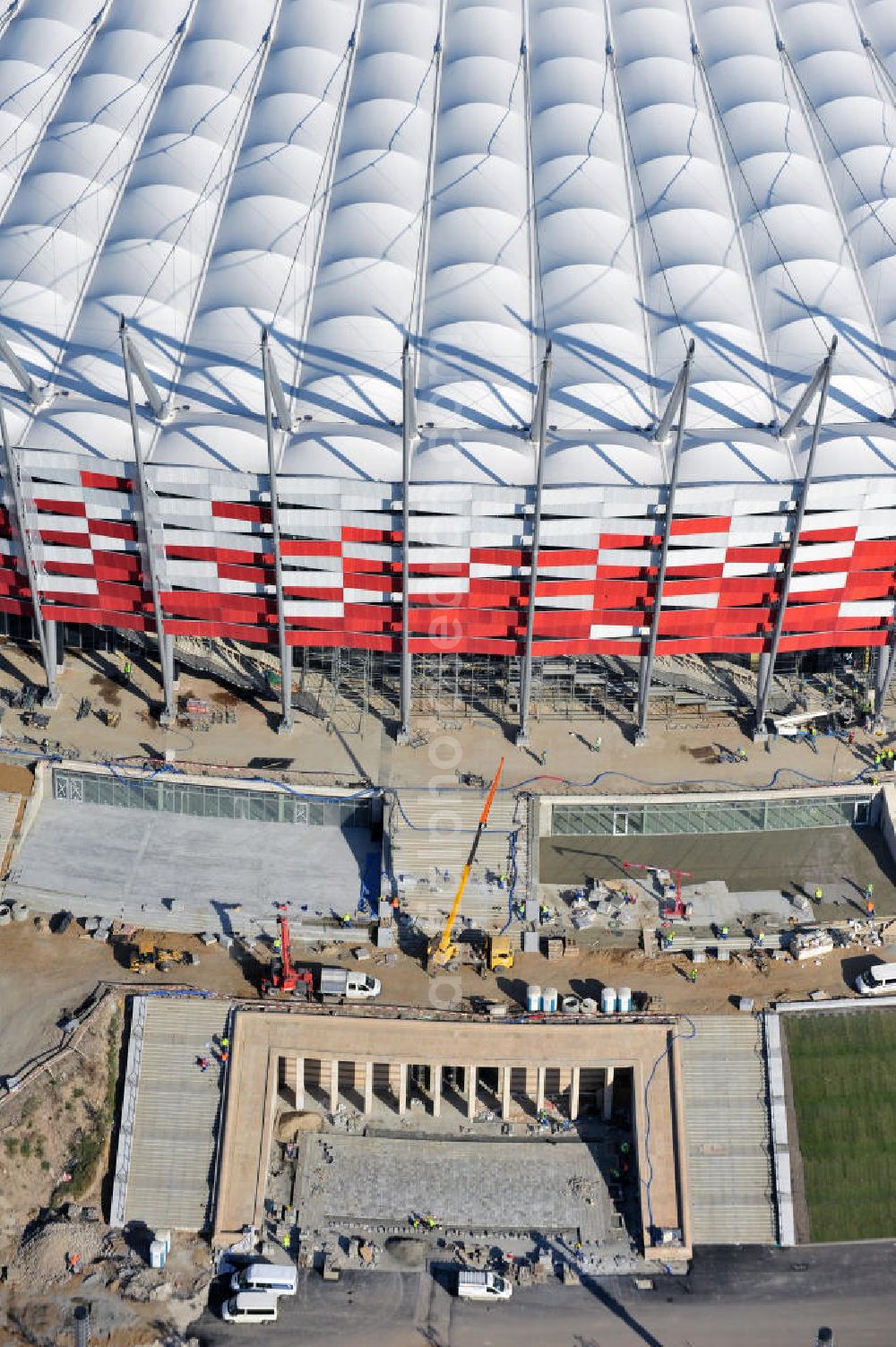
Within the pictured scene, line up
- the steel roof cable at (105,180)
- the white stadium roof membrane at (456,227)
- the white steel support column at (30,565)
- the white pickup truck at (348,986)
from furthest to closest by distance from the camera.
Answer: the steel roof cable at (105,180), the white stadium roof membrane at (456,227), the white steel support column at (30,565), the white pickup truck at (348,986)

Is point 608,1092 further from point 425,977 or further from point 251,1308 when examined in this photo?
point 251,1308

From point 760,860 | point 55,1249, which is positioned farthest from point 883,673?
point 55,1249

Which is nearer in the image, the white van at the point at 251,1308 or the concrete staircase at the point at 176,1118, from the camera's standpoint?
the white van at the point at 251,1308

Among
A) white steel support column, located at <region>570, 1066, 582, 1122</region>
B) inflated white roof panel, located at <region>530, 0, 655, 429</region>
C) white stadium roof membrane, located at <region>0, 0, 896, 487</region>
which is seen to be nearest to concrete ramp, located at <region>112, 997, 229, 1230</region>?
white steel support column, located at <region>570, 1066, 582, 1122</region>

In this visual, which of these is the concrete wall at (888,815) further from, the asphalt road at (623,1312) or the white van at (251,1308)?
the white van at (251,1308)

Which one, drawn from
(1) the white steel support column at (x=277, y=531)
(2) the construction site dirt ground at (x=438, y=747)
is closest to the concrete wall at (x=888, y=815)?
(2) the construction site dirt ground at (x=438, y=747)

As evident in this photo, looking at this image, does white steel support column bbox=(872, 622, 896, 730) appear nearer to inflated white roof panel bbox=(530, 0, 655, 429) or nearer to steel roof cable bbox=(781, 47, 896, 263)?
inflated white roof panel bbox=(530, 0, 655, 429)

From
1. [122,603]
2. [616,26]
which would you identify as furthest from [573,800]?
[616,26]
